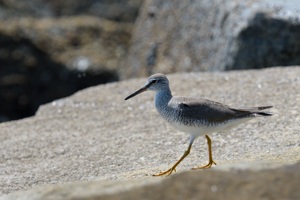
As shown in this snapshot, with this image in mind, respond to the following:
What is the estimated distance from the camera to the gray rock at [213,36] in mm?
9984

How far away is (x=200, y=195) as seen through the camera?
4430 millimetres

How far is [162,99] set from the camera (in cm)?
692

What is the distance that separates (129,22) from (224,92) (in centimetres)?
451

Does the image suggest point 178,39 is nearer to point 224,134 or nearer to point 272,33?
point 272,33

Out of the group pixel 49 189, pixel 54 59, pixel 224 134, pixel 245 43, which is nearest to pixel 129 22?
pixel 54 59

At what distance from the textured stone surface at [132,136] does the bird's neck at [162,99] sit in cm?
56

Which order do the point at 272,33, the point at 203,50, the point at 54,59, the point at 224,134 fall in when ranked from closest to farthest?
the point at 224,134, the point at 272,33, the point at 203,50, the point at 54,59

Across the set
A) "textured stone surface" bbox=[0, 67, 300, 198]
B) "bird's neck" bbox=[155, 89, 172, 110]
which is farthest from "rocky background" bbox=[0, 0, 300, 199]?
"bird's neck" bbox=[155, 89, 172, 110]

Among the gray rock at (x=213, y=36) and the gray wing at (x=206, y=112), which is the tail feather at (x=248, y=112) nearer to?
the gray wing at (x=206, y=112)

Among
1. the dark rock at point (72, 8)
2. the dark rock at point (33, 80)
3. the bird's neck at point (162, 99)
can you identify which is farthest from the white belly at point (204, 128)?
the dark rock at point (72, 8)

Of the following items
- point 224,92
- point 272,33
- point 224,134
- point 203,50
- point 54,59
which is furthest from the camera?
point 54,59

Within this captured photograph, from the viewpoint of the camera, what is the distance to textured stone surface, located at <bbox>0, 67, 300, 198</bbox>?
283 inches

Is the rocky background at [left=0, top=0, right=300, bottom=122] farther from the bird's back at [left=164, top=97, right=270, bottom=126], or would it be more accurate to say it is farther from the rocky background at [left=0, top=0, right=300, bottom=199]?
the bird's back at [left=164, top=97, right=270, bottom=126]

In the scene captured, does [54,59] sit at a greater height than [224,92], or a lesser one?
greater
